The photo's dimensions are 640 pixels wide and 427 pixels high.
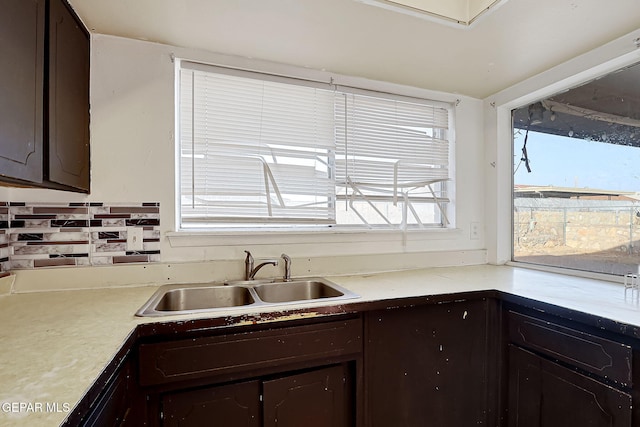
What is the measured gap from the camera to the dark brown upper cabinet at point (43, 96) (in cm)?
92

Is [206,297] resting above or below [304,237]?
below

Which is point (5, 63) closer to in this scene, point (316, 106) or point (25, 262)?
point (25, 262)

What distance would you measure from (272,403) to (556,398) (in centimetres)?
110

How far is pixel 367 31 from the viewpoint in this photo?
1.52 m

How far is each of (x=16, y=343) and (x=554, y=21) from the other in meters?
2.27

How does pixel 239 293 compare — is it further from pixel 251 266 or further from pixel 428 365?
pixel 428 365

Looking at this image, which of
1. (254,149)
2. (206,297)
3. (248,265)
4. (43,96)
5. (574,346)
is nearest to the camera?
(43,96)

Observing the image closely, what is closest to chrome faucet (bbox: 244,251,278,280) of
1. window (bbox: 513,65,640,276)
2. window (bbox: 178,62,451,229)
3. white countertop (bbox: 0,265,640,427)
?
window (bbox: 178,62,451,229)

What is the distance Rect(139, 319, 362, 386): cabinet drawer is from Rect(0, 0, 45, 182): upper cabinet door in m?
0.67

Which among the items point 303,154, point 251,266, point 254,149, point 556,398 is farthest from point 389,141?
point 556,398

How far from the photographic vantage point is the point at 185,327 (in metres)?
1.08

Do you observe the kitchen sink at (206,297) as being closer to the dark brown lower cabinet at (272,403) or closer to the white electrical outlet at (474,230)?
the dark brown lower cabinet at (272,403)

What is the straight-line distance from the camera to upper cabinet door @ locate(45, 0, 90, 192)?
1.17 metres

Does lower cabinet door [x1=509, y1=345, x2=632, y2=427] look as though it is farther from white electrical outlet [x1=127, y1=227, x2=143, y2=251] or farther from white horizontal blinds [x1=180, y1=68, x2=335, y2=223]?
white electrical outlet [x1=127, y1=227, x2=143, y2=251]
